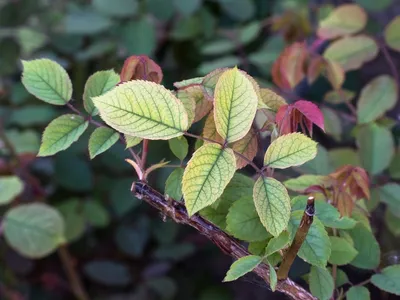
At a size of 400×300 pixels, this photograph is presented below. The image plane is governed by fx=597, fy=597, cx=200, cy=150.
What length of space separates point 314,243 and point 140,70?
0.24 meters

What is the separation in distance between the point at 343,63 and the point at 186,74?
0.60 m

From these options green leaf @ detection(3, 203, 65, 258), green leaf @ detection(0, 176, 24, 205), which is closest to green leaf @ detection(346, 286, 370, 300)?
green leaf @ detection(0, 176, 24, 205)

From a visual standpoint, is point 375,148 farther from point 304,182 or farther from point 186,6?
point 186,6

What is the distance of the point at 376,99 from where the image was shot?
3.31ft

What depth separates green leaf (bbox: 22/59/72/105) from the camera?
2.05 feet

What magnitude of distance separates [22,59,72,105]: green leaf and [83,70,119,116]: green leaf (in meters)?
0.02

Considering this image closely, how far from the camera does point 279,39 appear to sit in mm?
1363

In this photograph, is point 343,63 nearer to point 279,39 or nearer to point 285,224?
point 279,39

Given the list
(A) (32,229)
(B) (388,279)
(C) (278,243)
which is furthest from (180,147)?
(A) (32,229)

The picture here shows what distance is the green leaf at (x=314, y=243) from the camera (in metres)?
0.53

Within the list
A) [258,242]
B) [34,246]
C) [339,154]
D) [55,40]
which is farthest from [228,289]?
[258,242]

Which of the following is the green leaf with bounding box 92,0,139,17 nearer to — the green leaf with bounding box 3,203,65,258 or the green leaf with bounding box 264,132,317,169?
the green leaf with bounding box 3,203,65,258

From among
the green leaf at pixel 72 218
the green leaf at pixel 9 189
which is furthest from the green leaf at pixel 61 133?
the green leaf at pixel 72 218

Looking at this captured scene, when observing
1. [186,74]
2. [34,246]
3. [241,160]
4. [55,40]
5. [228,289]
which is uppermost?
[241,160]
